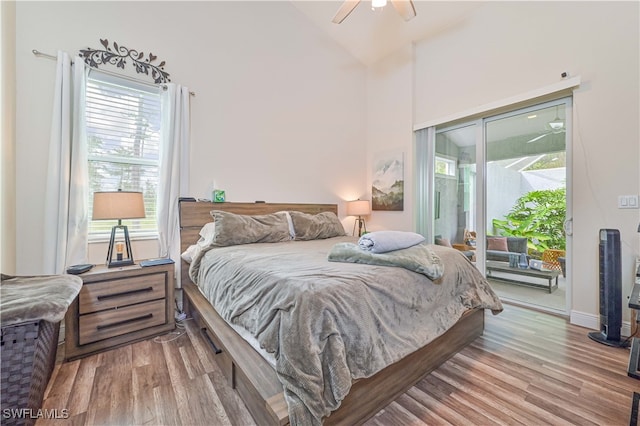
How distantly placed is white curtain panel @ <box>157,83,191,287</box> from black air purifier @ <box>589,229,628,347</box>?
12.6 ft

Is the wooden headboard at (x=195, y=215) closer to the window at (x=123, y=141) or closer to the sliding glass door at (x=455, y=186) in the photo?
the window at (x=123, y=141)

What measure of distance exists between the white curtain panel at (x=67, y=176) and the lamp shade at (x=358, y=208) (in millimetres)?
3183

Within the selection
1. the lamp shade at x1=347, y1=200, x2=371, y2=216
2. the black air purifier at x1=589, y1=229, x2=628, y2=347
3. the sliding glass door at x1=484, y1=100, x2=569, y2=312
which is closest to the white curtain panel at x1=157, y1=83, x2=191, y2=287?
the lamp shade at x1=347, y1=200, x2=371, y2=216

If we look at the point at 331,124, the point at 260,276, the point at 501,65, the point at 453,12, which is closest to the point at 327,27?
the point at 331,124

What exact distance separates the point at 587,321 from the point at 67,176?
4.80 meters

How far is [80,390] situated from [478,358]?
264 cm

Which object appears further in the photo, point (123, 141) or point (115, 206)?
point (123, 141)

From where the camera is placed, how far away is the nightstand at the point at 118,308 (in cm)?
187

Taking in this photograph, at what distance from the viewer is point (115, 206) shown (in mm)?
2070

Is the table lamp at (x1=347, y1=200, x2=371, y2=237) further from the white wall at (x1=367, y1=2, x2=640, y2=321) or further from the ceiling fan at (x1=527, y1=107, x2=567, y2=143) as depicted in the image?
the ceiling fan at (x1=527, y1=107, x2=567, y2=143)

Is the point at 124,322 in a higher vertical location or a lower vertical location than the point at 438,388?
higher

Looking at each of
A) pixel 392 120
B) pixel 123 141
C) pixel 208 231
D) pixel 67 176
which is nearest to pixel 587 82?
pixel 392 120

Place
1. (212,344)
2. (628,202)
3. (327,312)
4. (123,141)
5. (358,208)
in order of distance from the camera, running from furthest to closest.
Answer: (358,208)
(123,141)
(628,202)
(212,344)
(327,312)

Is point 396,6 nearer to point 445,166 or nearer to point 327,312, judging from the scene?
point 445,166
